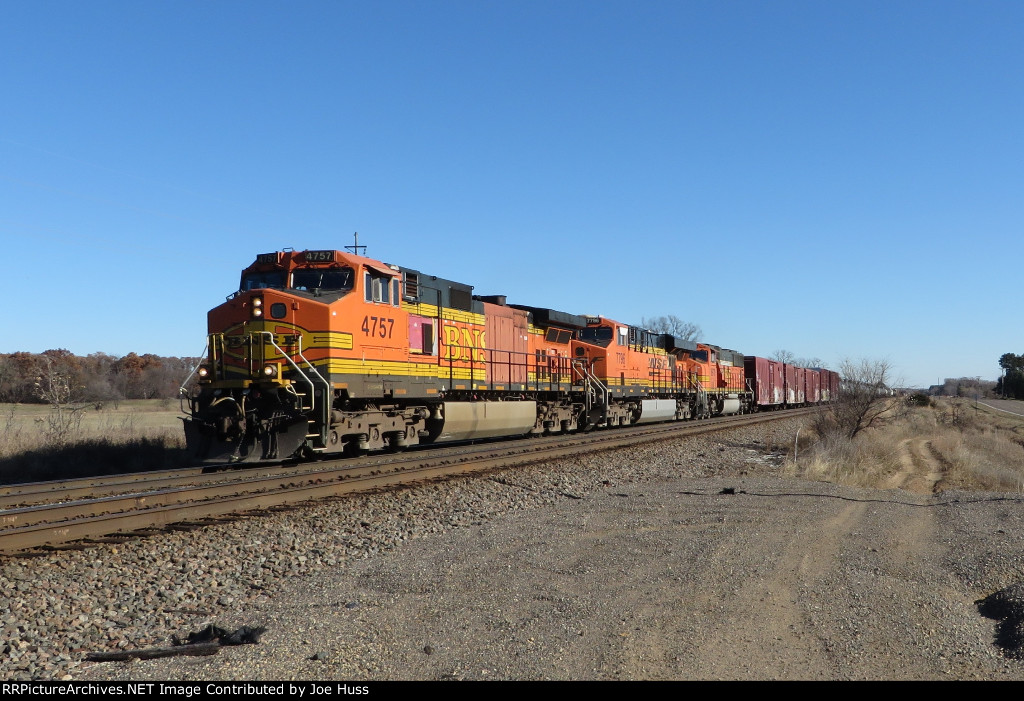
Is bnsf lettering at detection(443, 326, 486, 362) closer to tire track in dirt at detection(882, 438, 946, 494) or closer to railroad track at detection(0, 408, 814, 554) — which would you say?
railroad track at detection(0, 408, 814, 554)

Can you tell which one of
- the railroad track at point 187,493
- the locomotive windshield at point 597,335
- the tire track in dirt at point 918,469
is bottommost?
the tire track in dirt at point 918,469

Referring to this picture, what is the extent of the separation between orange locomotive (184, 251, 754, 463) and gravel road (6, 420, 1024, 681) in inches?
131

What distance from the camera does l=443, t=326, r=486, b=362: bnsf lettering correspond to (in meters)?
17.8

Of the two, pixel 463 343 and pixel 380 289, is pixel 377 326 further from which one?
pixel 463 343

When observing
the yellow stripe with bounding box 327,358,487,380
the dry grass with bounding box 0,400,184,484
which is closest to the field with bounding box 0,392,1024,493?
the dry grass with bounding box 0,400,184,484

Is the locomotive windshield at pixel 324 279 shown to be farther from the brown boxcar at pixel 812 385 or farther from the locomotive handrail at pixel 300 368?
the brown boxcar at pixel 812 385

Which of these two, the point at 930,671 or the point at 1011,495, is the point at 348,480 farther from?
the point at 1011,495

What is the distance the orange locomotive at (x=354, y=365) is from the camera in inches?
515

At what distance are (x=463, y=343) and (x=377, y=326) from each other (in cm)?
416

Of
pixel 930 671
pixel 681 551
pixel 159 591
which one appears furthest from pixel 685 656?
pixel 159 591

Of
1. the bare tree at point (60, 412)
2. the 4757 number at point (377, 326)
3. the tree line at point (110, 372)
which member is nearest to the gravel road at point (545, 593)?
the 4757 number at point (377, 326)

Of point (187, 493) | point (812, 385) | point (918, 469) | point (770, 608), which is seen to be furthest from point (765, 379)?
point (770, 608)

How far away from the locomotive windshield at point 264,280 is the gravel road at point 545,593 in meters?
5.18

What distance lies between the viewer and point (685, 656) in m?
4.66
